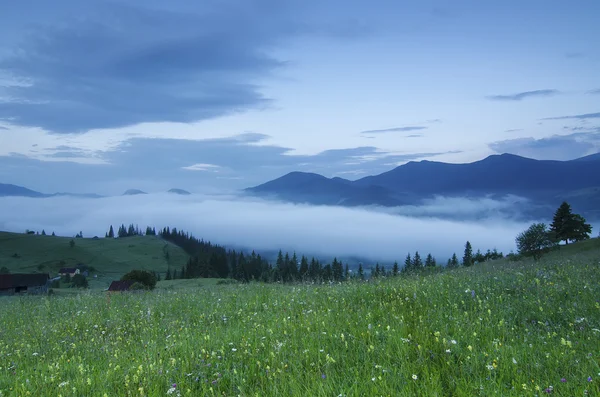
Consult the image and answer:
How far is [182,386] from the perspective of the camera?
20.8ft

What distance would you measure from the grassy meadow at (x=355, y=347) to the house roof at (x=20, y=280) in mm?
84474

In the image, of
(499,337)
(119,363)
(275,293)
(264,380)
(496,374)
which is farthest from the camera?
(275,293)

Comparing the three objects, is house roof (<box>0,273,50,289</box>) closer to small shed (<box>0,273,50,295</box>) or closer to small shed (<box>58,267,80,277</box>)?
small shed (<box>0,273,50,295</box>)

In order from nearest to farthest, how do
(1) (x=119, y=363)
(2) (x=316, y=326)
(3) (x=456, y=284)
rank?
A: (1) (x=119, y=363) → (2) (x=316, y=326) → (3) (x=456, y=284)

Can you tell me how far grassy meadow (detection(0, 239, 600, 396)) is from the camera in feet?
18.4

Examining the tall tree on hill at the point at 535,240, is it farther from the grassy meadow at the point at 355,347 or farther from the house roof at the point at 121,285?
the house roof at the point at 121,285

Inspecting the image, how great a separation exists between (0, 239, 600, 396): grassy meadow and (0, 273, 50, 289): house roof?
277ft

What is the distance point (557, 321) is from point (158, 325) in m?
9.40

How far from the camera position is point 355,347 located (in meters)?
7.02

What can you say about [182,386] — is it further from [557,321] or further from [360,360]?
[557,321]

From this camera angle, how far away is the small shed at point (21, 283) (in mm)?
80125

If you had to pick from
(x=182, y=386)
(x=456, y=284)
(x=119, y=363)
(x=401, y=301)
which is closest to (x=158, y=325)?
(x=119, y=363)

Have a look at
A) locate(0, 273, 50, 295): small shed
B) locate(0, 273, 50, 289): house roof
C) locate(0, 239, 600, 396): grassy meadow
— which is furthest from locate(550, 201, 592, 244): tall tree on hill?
locate(0, 273, 50, 289): house roof

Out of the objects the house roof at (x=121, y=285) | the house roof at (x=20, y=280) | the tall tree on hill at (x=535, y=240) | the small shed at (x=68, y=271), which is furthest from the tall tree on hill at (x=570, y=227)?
the small shed at (x=68, y=271)
